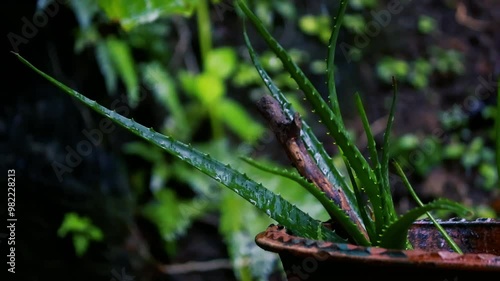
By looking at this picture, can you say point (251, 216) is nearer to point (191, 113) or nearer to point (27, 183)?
point (191, 113)

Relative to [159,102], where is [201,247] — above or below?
below

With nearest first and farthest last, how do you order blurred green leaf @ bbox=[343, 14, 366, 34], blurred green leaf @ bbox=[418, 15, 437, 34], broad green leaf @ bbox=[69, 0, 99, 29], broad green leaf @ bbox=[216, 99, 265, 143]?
broad green leaf @ bbox=[69, 0, 99, 29]
broad green leaf @ bbox=[216, 99, 265, 143]
blurred green leaf @ bbox=[343, 14, 366, 34]
blurred green leaf @ bbox=[418, 15, 437, 34]

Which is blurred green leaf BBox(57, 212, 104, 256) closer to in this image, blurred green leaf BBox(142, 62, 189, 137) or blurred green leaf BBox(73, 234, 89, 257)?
blurred green leaf BBox(73, 234, 89, 257)

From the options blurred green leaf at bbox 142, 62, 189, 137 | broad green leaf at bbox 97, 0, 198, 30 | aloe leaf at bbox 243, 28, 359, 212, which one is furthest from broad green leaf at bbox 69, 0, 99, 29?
aloe leaf at bbox 243, 28, 359, 212

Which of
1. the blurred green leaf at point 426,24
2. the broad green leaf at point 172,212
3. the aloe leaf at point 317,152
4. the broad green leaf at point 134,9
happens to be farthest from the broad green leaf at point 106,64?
the blurred green leaf at point 426,24

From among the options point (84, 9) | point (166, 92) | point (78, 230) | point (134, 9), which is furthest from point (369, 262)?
point (166, 92)

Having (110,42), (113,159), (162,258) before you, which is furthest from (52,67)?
(162,258)

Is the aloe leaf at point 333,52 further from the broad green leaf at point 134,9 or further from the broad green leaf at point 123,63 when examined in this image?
the broad green leaf at point 123,63

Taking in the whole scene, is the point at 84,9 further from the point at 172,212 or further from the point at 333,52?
the point at 333,52
